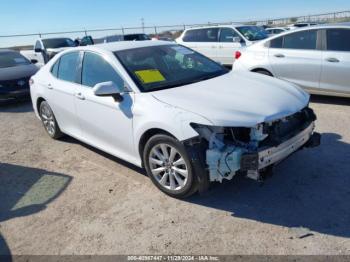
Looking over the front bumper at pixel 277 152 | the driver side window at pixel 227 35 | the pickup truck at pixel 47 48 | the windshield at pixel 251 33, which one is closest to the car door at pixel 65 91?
the front bumper at pixel 277 152

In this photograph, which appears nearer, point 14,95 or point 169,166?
point 169,166

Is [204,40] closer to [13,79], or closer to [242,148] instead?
[13,79]

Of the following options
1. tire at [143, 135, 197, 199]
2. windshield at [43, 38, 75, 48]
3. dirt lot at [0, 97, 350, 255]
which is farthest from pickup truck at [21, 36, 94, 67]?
tire at [143, 135, 197, 199]

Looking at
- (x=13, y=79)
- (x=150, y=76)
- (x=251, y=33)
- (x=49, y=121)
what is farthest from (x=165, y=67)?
(x=251, y=33)

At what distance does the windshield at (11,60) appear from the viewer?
1048cm

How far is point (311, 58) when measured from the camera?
7152 mm

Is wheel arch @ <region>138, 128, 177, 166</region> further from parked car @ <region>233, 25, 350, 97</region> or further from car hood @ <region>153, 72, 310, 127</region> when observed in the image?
parked car @ <region>233, 25, 350, 97</region>

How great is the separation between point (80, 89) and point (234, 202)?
257 centimetres

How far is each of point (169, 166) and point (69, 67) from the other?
245 centimetres

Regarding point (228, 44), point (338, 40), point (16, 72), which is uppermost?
point (338, 40)

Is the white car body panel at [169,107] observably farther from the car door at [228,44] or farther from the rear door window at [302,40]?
the car door at [228,44]

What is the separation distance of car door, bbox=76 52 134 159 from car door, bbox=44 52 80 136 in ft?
0.66

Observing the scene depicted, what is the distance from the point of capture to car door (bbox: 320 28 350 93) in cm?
674

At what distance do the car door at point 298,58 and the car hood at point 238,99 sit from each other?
2788 millimetres
